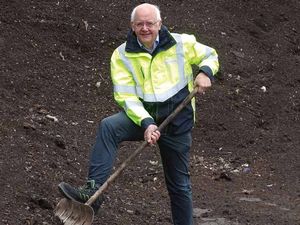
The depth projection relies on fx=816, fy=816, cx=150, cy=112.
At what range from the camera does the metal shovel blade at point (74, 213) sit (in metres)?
5.70

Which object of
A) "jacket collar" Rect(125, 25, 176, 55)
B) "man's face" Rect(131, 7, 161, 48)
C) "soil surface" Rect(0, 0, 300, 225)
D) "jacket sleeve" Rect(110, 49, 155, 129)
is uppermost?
"man's face" Rect(131, 7, 161, 48)

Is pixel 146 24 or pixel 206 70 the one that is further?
pixel 206 70

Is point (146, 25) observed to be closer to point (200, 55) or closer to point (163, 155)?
point (200, 55)

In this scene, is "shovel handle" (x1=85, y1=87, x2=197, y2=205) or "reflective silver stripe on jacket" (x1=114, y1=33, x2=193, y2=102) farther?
"reflective silver stripe on jacket" (x1=114, y1=33, x2=193, y2=102)

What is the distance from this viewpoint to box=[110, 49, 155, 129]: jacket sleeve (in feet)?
18.9

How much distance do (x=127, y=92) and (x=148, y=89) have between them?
15cm

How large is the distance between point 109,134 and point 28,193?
57.5 inches

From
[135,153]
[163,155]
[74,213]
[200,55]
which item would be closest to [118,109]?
[163,155]

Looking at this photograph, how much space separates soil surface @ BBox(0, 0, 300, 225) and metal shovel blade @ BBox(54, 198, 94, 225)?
0.62 meters

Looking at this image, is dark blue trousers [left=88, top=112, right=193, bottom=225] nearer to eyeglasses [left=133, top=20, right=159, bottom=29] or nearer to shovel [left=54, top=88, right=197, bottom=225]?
shovel [left=54, top=88, right=197, bottom=225]

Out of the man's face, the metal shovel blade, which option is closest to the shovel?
the metal shovel blade

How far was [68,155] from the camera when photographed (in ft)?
27.5

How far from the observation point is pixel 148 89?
231 inches

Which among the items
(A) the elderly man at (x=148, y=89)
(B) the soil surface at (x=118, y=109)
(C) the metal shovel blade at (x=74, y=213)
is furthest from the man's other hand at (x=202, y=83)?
(B) the soil surface at (x=118, y=109)
